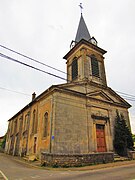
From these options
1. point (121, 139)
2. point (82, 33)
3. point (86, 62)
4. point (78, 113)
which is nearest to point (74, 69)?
point (86, 62)

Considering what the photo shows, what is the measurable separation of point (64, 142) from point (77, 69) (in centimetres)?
1107

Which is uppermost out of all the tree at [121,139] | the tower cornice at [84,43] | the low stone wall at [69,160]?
the tower cornice at [84,43]

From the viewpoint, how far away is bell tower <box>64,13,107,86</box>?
2114 centimetres

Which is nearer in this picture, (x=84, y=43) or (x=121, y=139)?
(x=121, y=139)

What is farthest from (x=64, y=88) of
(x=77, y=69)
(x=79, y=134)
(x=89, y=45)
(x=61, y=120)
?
(x=89, y=45)

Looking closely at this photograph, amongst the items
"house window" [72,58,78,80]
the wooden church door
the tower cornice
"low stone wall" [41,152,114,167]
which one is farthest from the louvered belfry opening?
"low stone wall" [41,152,114,167]

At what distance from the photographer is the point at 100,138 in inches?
698

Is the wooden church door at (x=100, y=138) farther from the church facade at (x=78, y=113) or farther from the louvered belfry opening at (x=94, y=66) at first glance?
the louvered belfry opening at (x=94, y=66)

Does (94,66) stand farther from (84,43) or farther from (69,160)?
(69,160)

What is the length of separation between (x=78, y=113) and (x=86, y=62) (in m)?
8.06

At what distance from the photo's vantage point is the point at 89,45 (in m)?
23.0

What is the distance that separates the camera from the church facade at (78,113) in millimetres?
14883

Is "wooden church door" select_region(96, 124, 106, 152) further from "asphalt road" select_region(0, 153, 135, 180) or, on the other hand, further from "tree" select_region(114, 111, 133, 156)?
"asphalt road" select_region(0, 153, 135, 180)

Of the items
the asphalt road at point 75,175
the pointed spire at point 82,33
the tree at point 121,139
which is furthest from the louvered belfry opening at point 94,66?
the asphalt road at point 75,175
